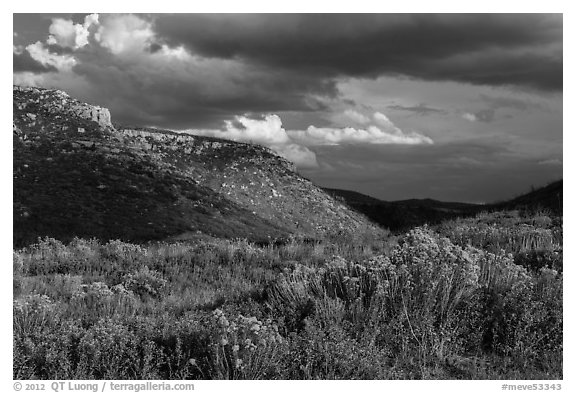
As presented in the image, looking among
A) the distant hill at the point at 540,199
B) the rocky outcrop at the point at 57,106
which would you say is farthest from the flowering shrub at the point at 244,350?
the rocky outcrop at the point at 57,106

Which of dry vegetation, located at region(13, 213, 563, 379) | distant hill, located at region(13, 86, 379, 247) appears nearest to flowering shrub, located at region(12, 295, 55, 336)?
dry vegetation, located at region(13, 213, 563, 379)

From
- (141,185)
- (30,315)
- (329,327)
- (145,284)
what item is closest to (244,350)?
(329,327)

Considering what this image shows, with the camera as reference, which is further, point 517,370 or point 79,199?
point 79,199

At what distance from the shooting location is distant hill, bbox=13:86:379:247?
40.9m

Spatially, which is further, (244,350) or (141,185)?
(141,185)

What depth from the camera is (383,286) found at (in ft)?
24.8

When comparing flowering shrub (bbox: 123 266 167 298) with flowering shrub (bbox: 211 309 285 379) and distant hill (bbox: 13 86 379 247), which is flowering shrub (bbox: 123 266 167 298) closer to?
flowering shrub (bbox: 211 309 285 379)

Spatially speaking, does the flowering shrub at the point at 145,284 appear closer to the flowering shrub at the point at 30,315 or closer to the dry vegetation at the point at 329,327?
the dry vegetation at the point at 329,327

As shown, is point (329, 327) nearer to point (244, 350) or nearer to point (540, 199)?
point (244, 350)

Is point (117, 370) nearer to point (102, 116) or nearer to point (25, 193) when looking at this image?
point (25, 193)

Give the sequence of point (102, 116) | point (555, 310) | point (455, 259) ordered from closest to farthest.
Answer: point (555, 310) → point (455, 259) → point (102, 116)

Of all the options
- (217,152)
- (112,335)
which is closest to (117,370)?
(112,335)

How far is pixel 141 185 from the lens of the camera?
4997cm
